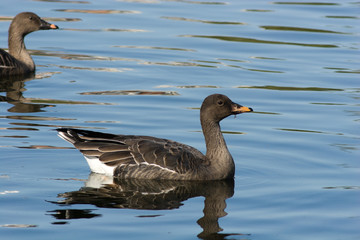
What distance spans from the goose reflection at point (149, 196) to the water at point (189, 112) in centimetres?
3

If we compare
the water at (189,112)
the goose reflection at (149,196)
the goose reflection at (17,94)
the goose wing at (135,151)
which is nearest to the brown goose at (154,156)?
the goose wing at (135,151)

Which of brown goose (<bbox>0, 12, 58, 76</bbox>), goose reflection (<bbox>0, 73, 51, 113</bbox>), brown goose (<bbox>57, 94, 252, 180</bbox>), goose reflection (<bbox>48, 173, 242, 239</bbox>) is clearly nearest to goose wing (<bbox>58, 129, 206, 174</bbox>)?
brown goose (<bbox>57, 94, 252, 180</bbox>)

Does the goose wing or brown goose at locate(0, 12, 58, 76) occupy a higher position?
brown goose at locate(0, 12, 58, 76)

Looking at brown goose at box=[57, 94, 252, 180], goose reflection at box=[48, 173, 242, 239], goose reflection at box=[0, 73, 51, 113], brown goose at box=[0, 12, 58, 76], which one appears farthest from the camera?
brown goose at box=[0, 12, 58, 76]

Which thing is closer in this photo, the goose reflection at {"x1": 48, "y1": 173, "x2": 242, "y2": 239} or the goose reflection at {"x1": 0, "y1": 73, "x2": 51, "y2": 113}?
the goose reflection at {"x1": 48, "y1": 173, "x2": 242, "y2": 239}

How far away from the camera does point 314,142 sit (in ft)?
45.9

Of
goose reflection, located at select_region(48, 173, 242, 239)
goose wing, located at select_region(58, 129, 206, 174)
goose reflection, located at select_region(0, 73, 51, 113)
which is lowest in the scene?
goose reflection, located at select_region(48, 173, 242, 239)

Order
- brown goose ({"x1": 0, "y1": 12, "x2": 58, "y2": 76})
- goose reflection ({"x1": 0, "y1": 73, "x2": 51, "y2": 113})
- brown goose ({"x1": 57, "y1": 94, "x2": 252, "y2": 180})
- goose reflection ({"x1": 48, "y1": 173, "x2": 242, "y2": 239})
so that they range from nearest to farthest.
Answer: goose reflection ({"x1": 48, "y1": 173, "x2": 242, "y2": 239}) < brown goose ({"x1": 57, "y1": 94, "x2": 252, "y2": 180}) < goose reflection ({"x1": 0, "y1": 73, "x2": 51, "y2": 113}) < brown goose ({"x1": 0, "y1": 12, "x2": 58, "y2": 76})

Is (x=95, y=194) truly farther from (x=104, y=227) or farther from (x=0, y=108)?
(x=0, y=108)

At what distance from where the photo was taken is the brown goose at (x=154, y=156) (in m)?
12.4

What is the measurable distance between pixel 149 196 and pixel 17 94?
694 cm

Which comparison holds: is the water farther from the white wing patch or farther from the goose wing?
the goose wing

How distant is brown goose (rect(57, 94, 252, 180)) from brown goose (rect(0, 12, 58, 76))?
285 inches

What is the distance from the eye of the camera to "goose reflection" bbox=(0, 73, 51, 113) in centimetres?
1609
